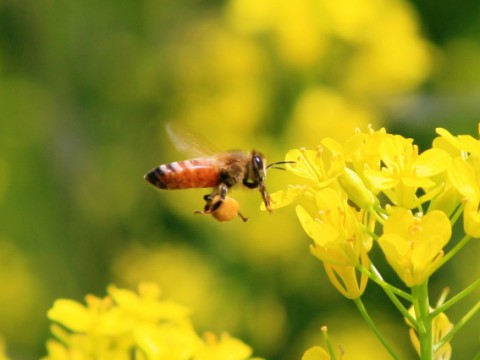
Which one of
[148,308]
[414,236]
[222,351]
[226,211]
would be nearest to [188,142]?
[226,211]

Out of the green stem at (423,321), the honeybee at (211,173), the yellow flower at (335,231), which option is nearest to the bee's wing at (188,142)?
the honeybee at (211,173)

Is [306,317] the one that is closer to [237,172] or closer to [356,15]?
[356,15]

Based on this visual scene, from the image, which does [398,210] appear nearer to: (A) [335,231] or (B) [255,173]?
(A) [335,231]

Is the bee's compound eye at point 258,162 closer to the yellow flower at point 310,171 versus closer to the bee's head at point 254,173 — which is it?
the bee's head at point 254,173

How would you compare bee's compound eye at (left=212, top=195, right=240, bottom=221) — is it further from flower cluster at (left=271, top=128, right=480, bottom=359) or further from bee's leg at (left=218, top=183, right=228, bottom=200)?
flower cluster at (left=271, top=128, right=480, bottom=359)

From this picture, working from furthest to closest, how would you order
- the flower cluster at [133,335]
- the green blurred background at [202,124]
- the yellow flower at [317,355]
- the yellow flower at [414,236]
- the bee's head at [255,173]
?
the green blurred background at [202,124] → the bee's head at [255,173] → the flower cluster at [133,335] → the yellow flower at [317,355] → the yellow flower at [414,236]

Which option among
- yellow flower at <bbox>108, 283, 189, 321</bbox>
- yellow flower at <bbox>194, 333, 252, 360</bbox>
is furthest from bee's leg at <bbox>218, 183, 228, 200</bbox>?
yellow flower at <bbox>194, 333, 252, 360</bbox>
